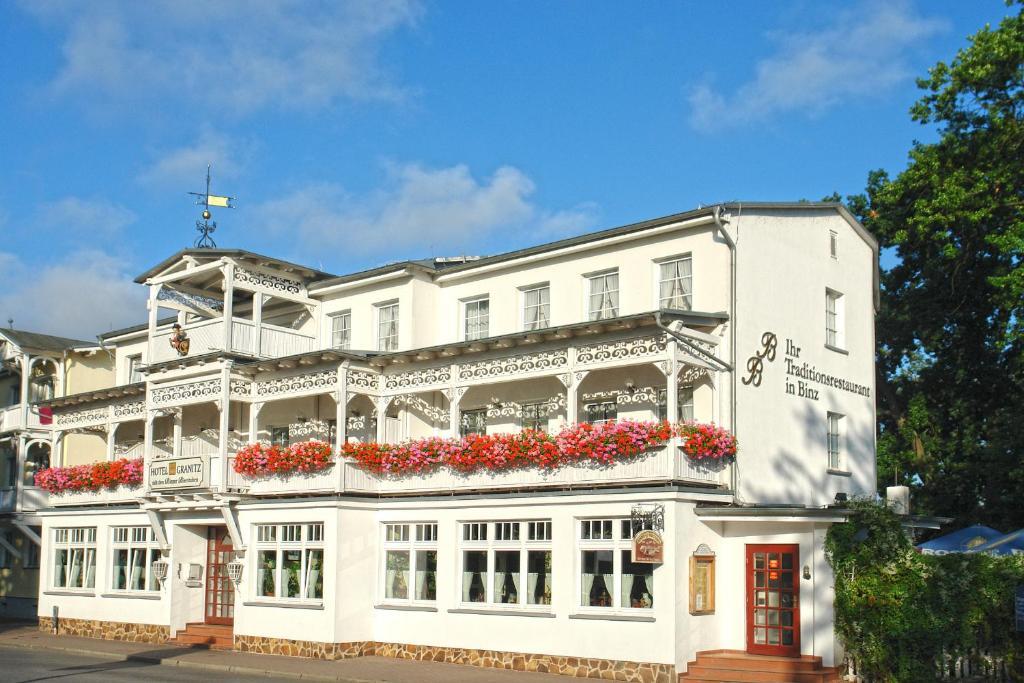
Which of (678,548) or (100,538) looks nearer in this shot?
(678,548)

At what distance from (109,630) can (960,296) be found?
26.0m

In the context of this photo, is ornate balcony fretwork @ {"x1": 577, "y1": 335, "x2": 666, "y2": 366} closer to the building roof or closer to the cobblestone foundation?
the cobblestone foundation

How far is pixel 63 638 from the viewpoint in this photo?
31.1 m

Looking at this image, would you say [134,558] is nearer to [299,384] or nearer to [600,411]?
[299,384]

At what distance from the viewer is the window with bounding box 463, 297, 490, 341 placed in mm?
27375

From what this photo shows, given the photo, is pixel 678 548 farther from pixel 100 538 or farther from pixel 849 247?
pixel 100 538

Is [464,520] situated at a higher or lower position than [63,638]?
higher

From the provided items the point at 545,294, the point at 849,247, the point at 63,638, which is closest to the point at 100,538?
the point at 63,638

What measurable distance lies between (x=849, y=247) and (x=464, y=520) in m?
10.7

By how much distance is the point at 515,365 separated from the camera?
77.8 ft

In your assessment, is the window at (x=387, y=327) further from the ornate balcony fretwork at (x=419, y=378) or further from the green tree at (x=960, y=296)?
the green tree at (x=960, y=296)

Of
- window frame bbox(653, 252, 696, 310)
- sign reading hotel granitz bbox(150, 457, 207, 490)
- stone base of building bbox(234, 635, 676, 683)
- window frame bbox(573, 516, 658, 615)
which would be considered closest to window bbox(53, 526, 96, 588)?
sign reading hotel granitz bbox(150, 457, 207, 490)

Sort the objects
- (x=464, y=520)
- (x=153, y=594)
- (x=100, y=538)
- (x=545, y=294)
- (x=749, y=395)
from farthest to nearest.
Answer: (x=100, y=538) → (x=153, y=594) → (x=545, y=294) → (x=464, y=520) → (x=749, y=395)

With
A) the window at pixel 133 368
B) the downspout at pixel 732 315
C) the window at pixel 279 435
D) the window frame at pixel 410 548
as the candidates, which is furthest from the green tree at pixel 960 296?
the window at pixel 133 368
